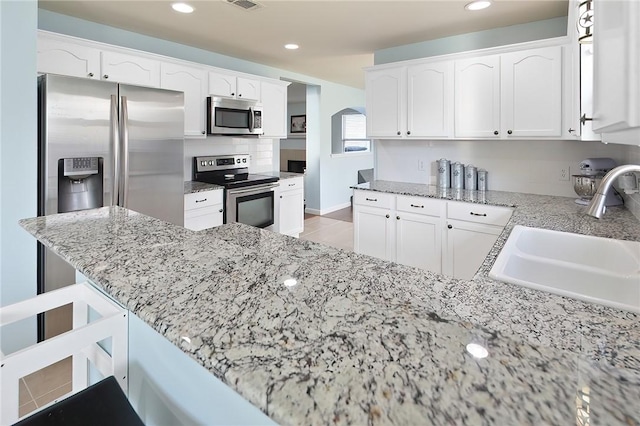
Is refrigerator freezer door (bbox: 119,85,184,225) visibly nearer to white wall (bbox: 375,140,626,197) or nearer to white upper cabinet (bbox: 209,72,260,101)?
white upper cabinet (bbox: 209,72,260,101)

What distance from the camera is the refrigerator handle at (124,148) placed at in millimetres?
2750

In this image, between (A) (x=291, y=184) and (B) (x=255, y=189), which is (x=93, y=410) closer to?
(B) (x=255, y=189)

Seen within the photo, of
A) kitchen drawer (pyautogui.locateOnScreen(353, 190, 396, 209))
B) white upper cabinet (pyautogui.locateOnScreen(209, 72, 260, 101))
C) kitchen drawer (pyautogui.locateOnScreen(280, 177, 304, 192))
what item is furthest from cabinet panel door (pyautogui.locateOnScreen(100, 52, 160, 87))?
kitchen drawer (pyautogui.locateOnScreen(353, 190, 396, 209))

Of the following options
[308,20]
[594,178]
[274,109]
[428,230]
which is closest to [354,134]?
[274,109]

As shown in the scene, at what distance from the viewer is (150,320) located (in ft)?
2.16

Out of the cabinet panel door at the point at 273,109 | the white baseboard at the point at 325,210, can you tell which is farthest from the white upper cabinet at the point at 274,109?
the white baseboard at the point at 325,210

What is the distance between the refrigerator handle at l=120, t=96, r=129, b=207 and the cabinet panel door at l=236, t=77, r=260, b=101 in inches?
69.5

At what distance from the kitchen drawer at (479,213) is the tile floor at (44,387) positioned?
9.70ft

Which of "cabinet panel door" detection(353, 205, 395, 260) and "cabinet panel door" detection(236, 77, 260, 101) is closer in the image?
"cabinet panel door" detection(353, 205, 395, 260)

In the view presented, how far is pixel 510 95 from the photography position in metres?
3.12

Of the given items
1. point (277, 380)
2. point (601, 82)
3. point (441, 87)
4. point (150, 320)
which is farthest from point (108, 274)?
point (441, 87)

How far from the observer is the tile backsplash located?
4266 millimetres

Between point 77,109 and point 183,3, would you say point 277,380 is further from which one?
point 183,3

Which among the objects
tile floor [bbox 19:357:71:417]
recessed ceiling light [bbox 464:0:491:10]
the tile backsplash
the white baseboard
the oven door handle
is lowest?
tile floor [bbox 19:357:71:417]
